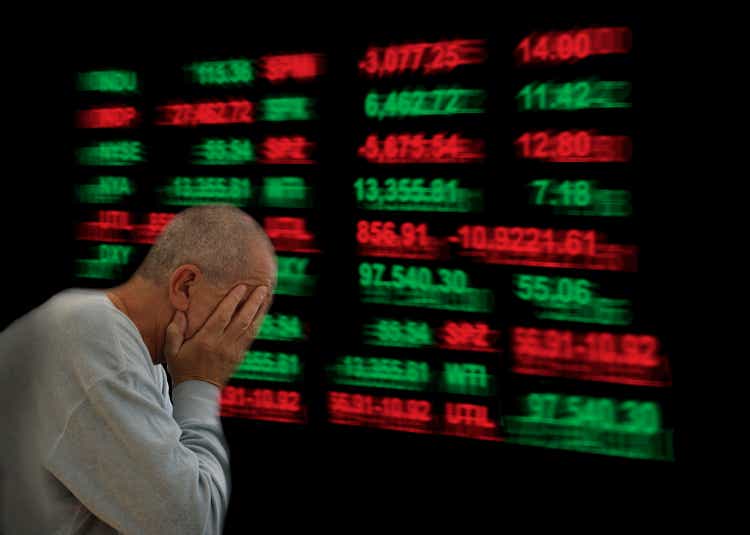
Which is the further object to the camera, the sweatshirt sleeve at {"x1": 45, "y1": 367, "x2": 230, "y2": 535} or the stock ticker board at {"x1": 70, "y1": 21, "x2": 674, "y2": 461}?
the stock ticker board at {"x1": 70, "y1": 21, "x2": 674, "y2": 461}

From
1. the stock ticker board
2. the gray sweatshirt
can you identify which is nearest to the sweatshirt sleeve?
the gray sweatshirt

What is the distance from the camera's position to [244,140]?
2.21 metres

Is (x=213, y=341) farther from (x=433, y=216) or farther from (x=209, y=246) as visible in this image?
(x=433, y=216)

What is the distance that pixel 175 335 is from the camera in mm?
1104

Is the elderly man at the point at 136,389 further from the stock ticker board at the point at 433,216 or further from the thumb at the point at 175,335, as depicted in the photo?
the stock ticker board at the point at 433,216

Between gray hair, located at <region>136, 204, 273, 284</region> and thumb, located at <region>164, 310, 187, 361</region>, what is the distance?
0.05 meters

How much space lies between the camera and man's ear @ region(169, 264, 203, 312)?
1093mm

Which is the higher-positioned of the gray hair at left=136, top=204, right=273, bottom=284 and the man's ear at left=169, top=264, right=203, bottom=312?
the gray hair at left=136, top=204, right=273, bottom=284

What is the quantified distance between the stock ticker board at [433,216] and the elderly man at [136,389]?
2.97ft

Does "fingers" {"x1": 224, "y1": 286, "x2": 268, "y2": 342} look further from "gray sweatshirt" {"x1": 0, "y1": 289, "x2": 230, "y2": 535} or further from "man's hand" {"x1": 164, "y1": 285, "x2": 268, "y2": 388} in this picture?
"gray sweatshirt" {"x1": 0, "y1": 289, "x2": 230, "y2": 535}

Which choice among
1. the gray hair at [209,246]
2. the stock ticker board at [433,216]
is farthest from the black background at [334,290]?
the gray hair at [209,246]

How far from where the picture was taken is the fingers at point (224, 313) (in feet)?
3.57

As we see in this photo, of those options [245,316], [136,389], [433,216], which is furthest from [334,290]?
[136,389]

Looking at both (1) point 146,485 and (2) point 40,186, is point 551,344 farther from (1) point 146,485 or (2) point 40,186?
(2) point 40,186
